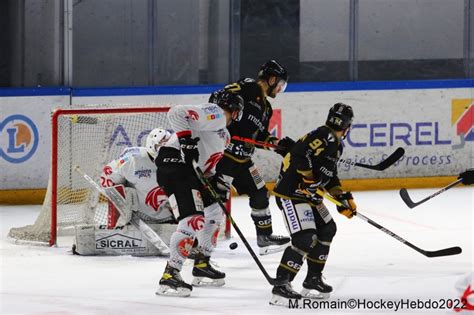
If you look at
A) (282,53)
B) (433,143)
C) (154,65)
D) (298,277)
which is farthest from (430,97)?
(298,277)

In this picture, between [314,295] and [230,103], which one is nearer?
[314,295]

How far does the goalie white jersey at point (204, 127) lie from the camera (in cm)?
634

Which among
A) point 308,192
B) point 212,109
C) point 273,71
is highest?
point 273,71

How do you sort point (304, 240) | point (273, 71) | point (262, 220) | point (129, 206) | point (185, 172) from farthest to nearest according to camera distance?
point (262, 220)
point (129, 206)
point (273, 71)
point (185, 172)
point (304, 240)

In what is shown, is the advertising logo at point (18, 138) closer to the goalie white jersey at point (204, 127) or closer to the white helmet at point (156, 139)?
the white helmet at point (156, 139)

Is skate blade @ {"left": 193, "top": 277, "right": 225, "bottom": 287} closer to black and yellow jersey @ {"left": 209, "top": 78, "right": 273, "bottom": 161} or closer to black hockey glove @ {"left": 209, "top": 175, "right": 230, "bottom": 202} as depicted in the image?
black hockey glove @ {"left": 209, "top": 175, "right": 230, "bottom": 202}

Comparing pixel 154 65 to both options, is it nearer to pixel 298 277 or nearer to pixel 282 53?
pixel 282 53

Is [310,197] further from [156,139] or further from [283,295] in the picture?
[156,139]

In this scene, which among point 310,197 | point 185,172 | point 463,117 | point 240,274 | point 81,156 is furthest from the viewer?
point 463,117

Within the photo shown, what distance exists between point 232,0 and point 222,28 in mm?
239

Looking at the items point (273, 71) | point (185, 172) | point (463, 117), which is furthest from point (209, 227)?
point (463, 117)

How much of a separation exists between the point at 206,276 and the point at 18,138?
3053 mm

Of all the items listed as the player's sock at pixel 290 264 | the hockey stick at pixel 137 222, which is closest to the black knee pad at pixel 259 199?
the hockey stick at pixel 137 222

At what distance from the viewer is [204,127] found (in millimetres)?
6441
